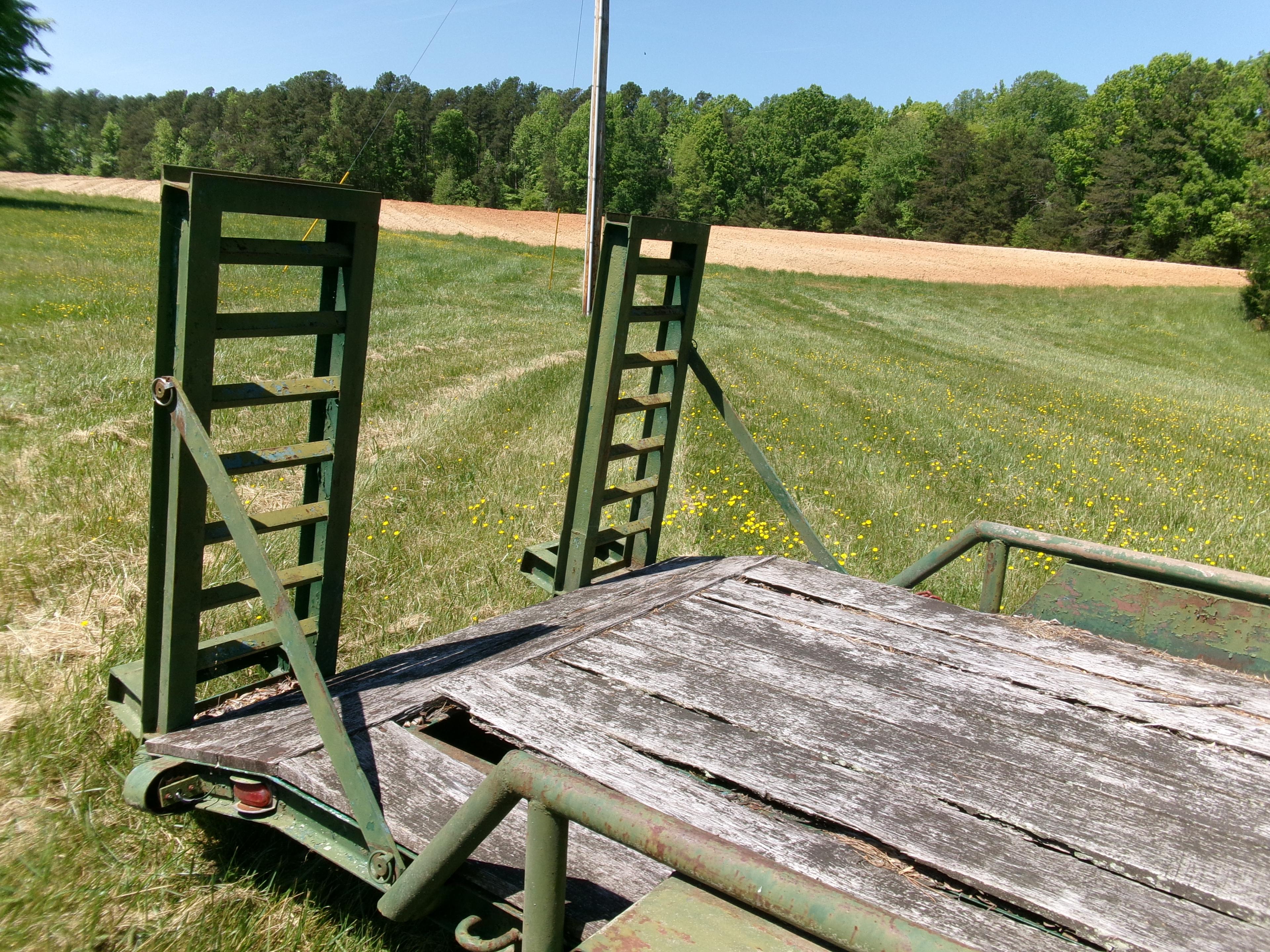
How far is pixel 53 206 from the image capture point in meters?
36.5

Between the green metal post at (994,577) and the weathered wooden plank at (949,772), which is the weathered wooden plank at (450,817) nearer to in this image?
the weathered wooden plank at (949,772)

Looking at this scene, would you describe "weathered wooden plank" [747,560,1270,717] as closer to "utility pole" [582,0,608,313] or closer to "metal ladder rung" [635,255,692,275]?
"metal ladder rung" [635,255,692,275]

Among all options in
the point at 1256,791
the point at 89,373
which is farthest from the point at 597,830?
the point at 89,373

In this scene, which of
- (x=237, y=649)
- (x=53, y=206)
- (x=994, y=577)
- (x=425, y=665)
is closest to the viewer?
(x=237, y=649)

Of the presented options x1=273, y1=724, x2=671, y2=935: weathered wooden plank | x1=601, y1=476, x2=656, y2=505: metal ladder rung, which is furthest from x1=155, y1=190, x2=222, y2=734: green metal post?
x1=601, y1=476, x2=656, y2=505: metal ladder rung

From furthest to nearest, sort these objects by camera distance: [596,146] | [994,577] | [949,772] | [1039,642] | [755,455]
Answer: [596,146] < [755,455] < [994,577] < [1039,642] < [949,772]

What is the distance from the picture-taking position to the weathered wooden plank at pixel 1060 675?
263cm

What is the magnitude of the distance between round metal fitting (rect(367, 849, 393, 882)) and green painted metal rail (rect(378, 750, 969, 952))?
0.31 feet

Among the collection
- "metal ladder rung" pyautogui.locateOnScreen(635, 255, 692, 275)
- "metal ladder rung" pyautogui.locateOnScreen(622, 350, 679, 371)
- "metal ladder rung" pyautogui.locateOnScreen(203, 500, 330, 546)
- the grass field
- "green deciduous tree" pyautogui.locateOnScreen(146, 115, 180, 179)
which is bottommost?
the grass field

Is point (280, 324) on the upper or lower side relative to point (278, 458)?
upper

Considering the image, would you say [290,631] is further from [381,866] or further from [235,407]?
[235,407]

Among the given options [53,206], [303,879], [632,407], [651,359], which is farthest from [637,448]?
[53,206]

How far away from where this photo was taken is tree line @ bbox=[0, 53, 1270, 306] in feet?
219

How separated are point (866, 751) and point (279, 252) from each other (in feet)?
6.85
